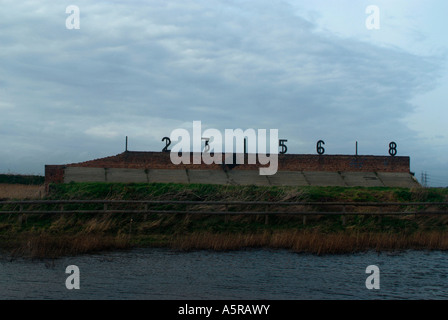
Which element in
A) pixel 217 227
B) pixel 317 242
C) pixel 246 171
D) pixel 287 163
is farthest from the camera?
pixel 287 163

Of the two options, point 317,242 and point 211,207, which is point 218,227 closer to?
point 211,207

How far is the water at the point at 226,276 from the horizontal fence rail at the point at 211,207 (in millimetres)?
4561

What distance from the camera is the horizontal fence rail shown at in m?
19.5

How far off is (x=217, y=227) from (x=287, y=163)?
44.2ft

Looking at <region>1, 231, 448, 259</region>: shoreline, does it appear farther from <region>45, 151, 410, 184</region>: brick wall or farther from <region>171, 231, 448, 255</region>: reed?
<region>45, 151, 410, 184</region>: brick wall

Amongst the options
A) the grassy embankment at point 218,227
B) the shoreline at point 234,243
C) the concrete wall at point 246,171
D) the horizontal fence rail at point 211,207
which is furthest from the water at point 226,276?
the concrete wall at point 246,171

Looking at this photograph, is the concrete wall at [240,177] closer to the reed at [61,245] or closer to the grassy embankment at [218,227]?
the grassy embankment at [218,227]

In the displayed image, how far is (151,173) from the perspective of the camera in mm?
29891

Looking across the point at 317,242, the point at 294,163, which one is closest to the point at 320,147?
the point at 294,163

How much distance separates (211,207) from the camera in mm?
21562

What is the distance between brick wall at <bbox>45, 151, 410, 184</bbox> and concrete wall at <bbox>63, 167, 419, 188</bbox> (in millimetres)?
490

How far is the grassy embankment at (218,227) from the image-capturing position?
1603 cm

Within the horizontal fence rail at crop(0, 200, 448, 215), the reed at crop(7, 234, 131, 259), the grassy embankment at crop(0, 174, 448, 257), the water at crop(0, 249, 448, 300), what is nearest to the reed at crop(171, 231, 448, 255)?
the grassy embankment at crop(0, 174, 448, 257)
